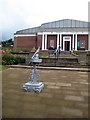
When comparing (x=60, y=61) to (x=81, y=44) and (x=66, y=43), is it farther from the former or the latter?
(x=66, y=43)

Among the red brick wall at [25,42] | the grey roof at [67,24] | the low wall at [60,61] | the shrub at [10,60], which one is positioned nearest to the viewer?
the shrub at [10,60]

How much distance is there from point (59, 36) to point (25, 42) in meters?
7.83

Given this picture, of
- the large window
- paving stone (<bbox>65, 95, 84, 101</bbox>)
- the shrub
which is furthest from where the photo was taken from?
the large window

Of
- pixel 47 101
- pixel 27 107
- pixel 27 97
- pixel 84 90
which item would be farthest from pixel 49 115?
pixel 84 90

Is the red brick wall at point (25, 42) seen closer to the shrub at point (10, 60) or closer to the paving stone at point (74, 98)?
the shrub at point (10, 60)

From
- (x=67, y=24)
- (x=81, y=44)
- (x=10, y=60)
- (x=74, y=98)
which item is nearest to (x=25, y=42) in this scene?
(x=67, y=24)

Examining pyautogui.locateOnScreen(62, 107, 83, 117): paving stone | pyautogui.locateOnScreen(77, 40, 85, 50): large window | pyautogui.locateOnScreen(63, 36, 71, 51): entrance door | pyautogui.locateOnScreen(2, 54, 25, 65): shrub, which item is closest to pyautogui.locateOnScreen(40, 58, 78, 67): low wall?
pyautogui.locateOnScreen(2, 54, 25, 65): shrub

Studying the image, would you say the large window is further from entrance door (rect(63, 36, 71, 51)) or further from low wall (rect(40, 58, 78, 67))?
low wall (rect(40, 58, 78, 67))

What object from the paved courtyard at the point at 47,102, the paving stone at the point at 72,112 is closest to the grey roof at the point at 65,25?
the paved courtyard at the point at 47,102

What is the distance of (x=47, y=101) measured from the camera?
6.32m

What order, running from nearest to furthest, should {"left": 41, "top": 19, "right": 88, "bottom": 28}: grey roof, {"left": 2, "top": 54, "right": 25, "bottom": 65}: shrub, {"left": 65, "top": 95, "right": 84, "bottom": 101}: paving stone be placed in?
{"left": 65, "top": 95, "right": 84, "bottom": 101}: paving stone
{"left": 2, "top": 54, "right": 25, "bottom": 65}: shrub
{"left": 41, "top": 19, "right": 88, "bottom": 28}: grey roof

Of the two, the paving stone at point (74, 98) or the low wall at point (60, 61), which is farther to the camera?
the low wall at point (60, 61)

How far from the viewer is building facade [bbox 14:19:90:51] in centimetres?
4219

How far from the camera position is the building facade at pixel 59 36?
42188 millimetres
